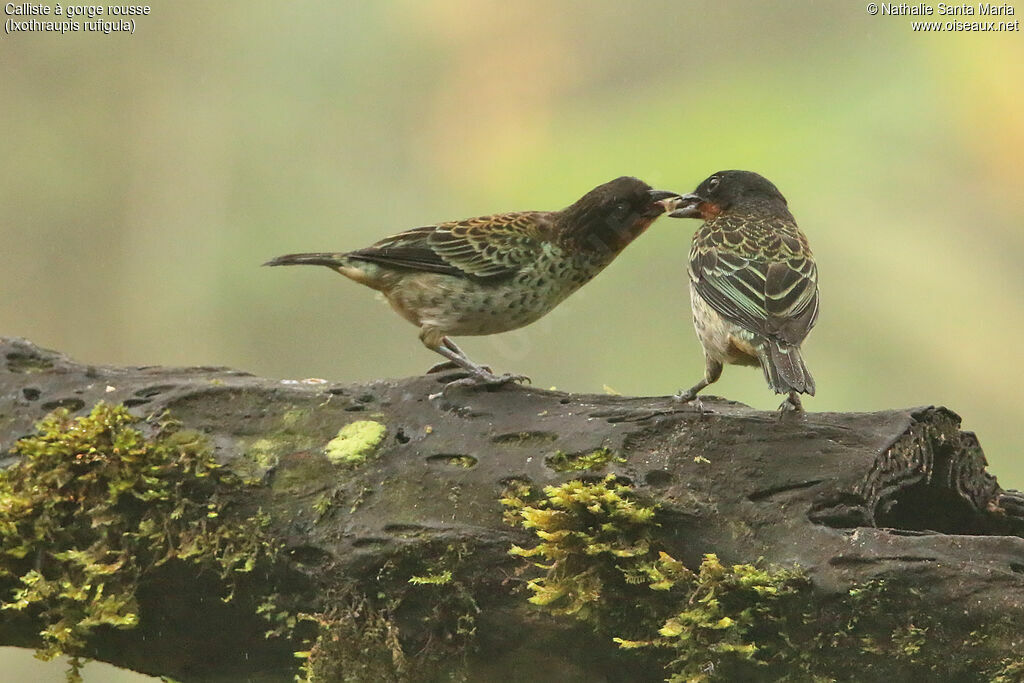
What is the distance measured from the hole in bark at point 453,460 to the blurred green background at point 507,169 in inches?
119

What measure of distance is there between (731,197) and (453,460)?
8.24 feet

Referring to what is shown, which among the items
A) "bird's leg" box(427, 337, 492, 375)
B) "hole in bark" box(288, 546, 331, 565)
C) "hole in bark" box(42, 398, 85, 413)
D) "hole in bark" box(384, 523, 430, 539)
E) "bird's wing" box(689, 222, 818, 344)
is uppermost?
"bird's wing" box(689, 222, 818, 344)

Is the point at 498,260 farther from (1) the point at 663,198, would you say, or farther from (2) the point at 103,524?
(2) the point at 103,524

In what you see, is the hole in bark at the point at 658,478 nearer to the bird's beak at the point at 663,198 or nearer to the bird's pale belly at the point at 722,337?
the bird's pale belly at the point at 722,337

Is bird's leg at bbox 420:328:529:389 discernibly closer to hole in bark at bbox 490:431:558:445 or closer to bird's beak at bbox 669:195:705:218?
hole in bark at bbox 490:431:558:445

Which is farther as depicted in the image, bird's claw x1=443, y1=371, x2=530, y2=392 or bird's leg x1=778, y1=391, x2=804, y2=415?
bird's claw x1=443, y1=371, x2=530, y2=392

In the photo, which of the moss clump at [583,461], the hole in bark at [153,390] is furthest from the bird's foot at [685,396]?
the hole in bark at [153,390]

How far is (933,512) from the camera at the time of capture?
12.9ft

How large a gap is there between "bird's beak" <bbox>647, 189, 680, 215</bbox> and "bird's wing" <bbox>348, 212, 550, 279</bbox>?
54cm

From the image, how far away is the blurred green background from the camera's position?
22.4 feet

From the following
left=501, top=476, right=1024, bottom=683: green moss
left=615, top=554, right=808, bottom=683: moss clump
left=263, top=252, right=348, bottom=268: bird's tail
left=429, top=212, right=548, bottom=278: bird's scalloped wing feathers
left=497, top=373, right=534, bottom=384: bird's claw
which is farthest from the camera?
left=263, top=252, right=348, bottom=268: bird's tail

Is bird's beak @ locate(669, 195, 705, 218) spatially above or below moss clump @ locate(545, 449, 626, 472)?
above

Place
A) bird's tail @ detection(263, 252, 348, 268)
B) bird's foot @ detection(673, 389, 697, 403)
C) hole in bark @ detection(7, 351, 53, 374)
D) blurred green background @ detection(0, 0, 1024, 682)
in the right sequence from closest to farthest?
bird's foot @ detection(673, 389, 697, 403)
hole in bark @ detection(7, 351, 53, 374)
bird's tail @ detection(263, 252, 348, 268)
blurred green background @ detection(0, 0, 1024, 682)

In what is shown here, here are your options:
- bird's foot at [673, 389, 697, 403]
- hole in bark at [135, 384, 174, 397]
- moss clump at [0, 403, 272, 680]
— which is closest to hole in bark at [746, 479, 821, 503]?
bird's foot at [673, 389, 697, 403]
